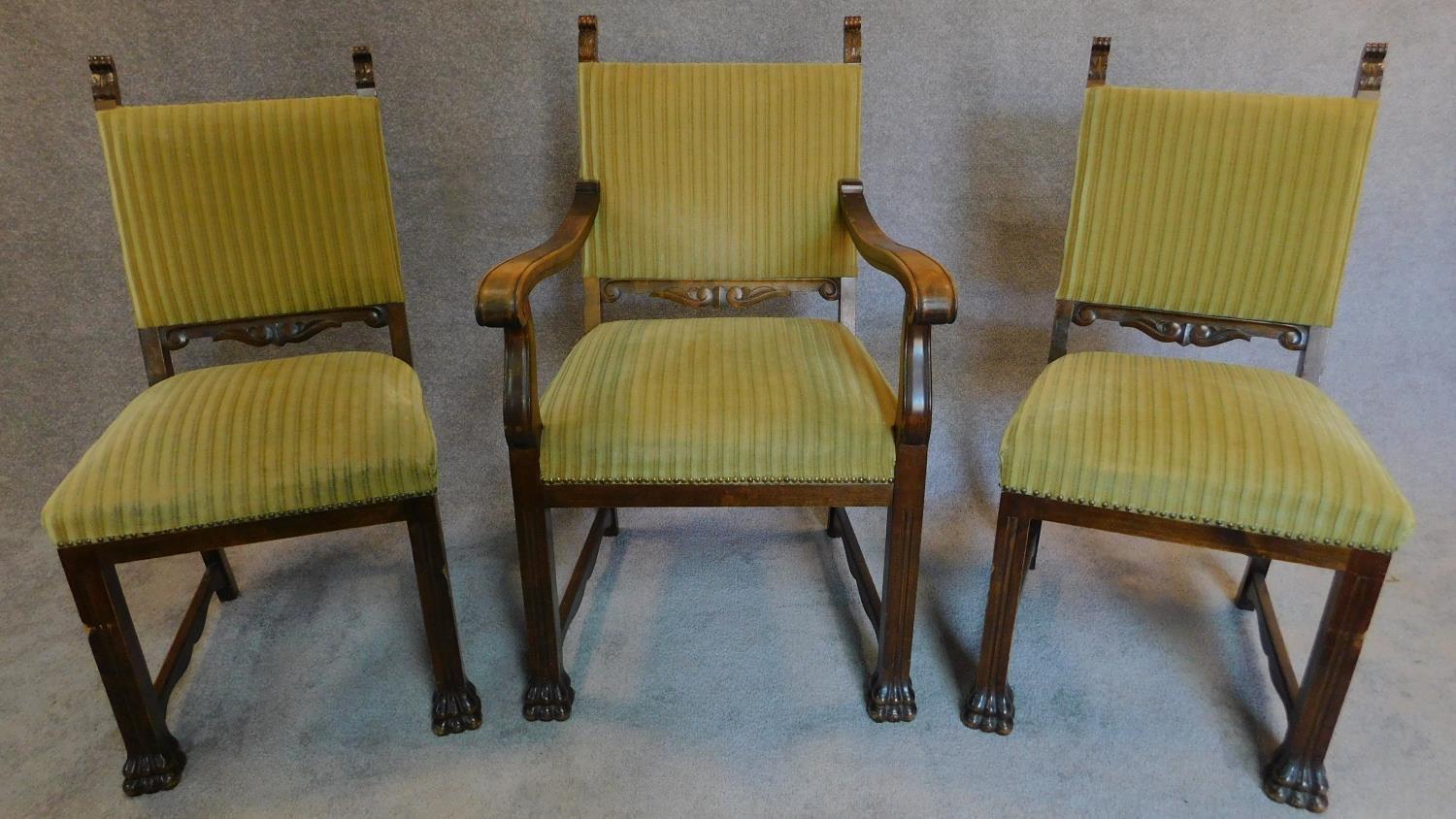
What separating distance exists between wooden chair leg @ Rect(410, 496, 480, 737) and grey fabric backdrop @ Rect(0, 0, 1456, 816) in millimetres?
43

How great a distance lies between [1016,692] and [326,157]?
1.53 meters

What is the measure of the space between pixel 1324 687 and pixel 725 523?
1.22 m

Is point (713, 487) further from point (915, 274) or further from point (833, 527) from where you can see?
point (833, 527)

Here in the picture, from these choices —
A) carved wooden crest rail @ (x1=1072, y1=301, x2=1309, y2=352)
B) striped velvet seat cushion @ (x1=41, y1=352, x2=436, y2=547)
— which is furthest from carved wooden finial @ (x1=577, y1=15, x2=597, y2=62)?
carved wooden crest rail @ (x1=1072, y1=301, x2=1309, y2=352)

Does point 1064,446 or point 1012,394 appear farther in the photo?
point 1012,394

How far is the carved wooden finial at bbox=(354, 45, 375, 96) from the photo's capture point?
1534 millimetres

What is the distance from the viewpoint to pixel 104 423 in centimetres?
215

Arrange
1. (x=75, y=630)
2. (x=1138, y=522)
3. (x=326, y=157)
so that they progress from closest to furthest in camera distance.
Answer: (x=1138, y=522)
(x=326, y=157)
(x=75, y=630)

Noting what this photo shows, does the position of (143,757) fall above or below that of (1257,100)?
below

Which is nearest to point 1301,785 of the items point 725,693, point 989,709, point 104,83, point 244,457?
point 989,709

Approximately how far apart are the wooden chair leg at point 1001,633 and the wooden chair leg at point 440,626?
846 millimetres

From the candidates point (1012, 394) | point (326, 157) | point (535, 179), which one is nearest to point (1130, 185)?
point (1012, 394)

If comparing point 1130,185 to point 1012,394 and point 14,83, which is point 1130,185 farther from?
point 14,83

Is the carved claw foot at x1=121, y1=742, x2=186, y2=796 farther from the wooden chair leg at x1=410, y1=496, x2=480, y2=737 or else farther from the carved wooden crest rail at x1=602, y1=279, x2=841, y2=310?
the carved wooden crest rail at x1=602, y1=279, x2=841, y2=310
